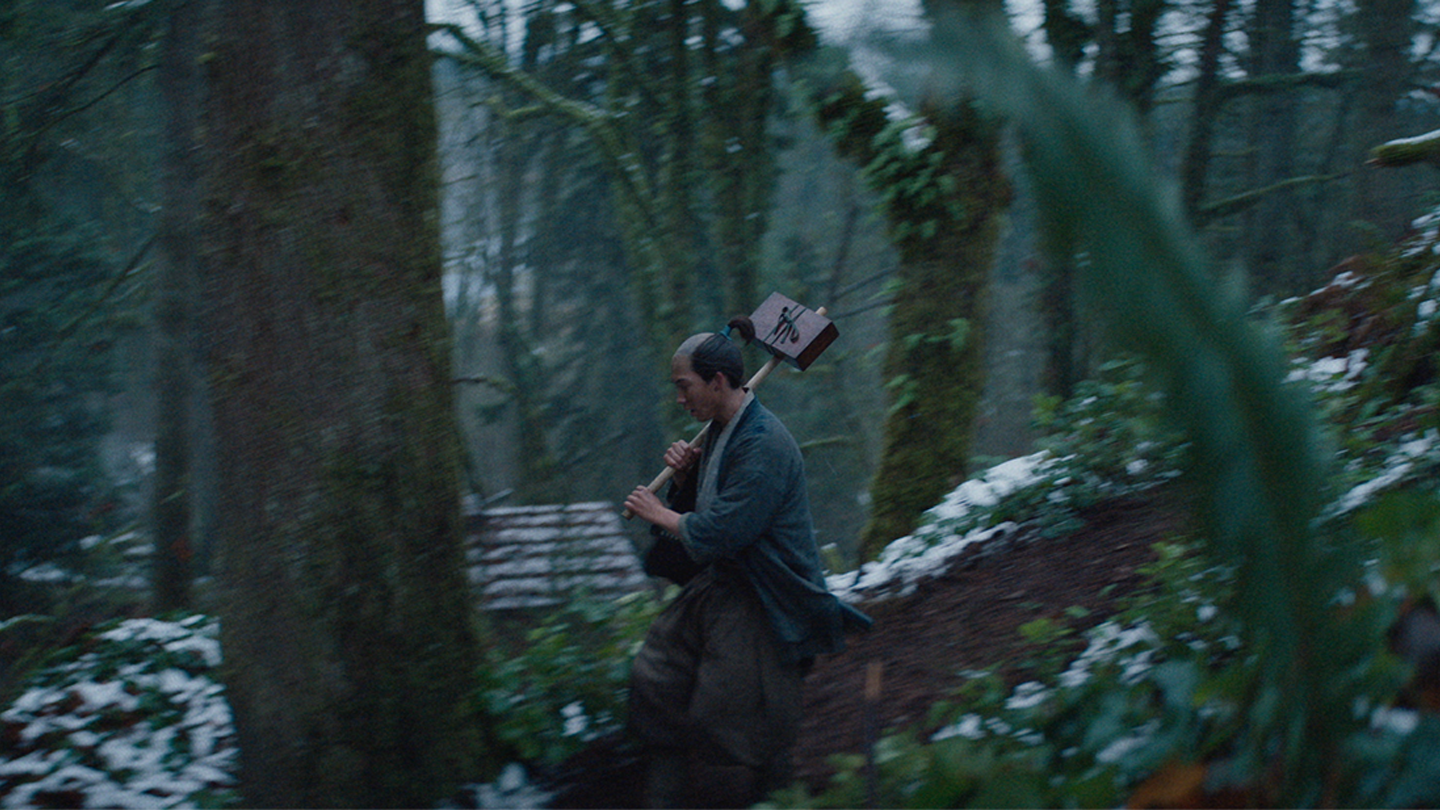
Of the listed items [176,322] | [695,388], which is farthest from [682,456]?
[176,322]

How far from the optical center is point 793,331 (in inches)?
180

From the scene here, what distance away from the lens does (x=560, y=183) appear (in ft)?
54.1

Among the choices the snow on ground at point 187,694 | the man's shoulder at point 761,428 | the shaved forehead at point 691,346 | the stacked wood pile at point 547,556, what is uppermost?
the shaved forehead at point 691,346

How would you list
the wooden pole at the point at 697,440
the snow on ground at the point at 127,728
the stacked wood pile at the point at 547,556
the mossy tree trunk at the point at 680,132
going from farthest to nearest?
the mossy tree trunk at the point at 680,132
the stacked wood pile at the point at 547,556
the snow on ground at the point at 127,728
the wooden pole at the point at 697,440

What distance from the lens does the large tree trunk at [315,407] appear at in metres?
4.07

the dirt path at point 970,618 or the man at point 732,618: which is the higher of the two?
the man at point 732,618

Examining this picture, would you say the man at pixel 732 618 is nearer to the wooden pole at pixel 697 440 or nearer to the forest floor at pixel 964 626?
the wooden pole at pixel 697 440

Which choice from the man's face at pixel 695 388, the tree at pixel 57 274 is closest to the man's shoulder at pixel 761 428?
the man's face at pixel 695 388

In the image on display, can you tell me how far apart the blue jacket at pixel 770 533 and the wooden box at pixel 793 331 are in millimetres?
508

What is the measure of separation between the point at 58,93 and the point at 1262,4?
33.9ft

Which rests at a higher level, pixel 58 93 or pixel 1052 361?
pixel 58 93

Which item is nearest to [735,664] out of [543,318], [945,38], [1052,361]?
[945,38]

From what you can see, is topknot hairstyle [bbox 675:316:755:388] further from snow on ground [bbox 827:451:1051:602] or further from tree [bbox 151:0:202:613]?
tree [bbox 151:0:202:613]

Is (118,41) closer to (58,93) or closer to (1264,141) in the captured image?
(58,93)
